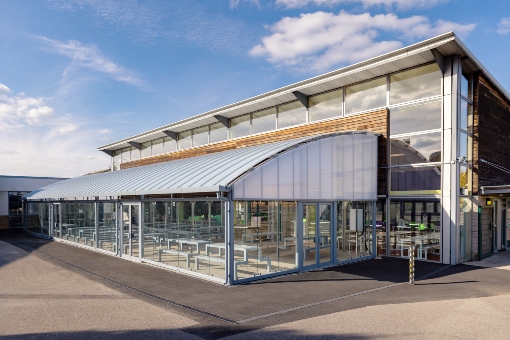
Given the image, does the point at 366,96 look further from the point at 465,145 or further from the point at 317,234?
the point at 317,234

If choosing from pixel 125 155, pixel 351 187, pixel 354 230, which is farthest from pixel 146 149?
pixel 354 230

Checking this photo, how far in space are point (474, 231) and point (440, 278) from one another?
4.56 metres

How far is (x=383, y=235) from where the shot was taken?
16.0 m

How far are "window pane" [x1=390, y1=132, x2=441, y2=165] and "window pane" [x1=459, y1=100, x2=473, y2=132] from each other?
1069 mm

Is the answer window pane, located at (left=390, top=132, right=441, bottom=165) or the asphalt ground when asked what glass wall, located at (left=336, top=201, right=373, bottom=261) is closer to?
the asphalt ground

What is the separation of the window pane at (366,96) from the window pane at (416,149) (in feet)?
6.19

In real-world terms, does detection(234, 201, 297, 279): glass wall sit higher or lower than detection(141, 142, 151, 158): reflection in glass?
lower

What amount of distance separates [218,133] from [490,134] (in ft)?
50.6

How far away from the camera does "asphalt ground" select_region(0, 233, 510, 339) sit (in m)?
7.30


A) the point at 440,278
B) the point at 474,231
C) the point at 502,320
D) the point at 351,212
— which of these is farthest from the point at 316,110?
the point at 502,320

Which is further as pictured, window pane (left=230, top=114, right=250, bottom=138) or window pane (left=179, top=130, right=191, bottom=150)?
window pane (left=179, top=130, right=191, bottom=150)

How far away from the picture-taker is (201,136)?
27.3 m

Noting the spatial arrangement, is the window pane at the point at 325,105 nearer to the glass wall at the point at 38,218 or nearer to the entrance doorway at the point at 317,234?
the entrance doorway at the point at 317,234

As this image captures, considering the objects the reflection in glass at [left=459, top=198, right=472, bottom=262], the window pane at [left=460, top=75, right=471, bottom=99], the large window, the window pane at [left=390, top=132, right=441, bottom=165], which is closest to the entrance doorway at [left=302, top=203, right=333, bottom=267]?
the window pane at [left=390, top=132, right=441, bottom=165]
